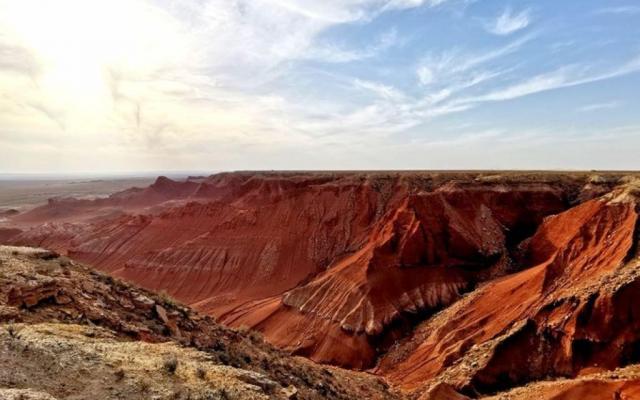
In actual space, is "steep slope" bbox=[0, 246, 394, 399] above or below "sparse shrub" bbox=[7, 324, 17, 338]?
below

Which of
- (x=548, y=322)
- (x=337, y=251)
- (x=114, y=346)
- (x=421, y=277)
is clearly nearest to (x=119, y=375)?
(x=114, y=346)

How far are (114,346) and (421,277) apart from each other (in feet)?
79.8

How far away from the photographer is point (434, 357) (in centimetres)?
2361

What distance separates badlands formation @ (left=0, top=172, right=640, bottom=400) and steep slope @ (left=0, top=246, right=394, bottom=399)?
203 millimetres

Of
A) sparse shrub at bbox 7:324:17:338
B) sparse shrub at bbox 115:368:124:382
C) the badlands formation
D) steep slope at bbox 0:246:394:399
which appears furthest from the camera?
the badlands formation

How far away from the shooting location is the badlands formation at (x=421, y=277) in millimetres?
19344

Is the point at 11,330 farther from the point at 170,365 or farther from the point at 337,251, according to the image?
the point at 337,251

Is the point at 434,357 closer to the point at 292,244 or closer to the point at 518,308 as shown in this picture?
the point at 518,308

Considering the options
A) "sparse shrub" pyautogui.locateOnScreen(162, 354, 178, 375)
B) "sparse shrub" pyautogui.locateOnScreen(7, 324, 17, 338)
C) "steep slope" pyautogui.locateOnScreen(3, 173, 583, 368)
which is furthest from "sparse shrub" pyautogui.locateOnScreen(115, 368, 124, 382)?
"steep slope" pyautogui.locateOnScreen(3, 173, 583, 368)

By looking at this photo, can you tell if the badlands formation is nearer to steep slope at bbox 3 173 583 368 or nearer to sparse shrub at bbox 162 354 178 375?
steep slope at bbox 3 173 583 368

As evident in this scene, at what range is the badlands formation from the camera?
19344 mm

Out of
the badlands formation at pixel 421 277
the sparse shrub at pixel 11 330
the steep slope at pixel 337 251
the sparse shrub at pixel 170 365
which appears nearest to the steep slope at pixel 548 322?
the badlands formation at pixel 421 277

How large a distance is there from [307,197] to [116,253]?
2391 cm

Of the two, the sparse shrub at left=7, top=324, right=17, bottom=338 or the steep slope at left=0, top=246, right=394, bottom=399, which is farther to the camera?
the sparse shrub at left=7, top=324, right=17, bottom=338
